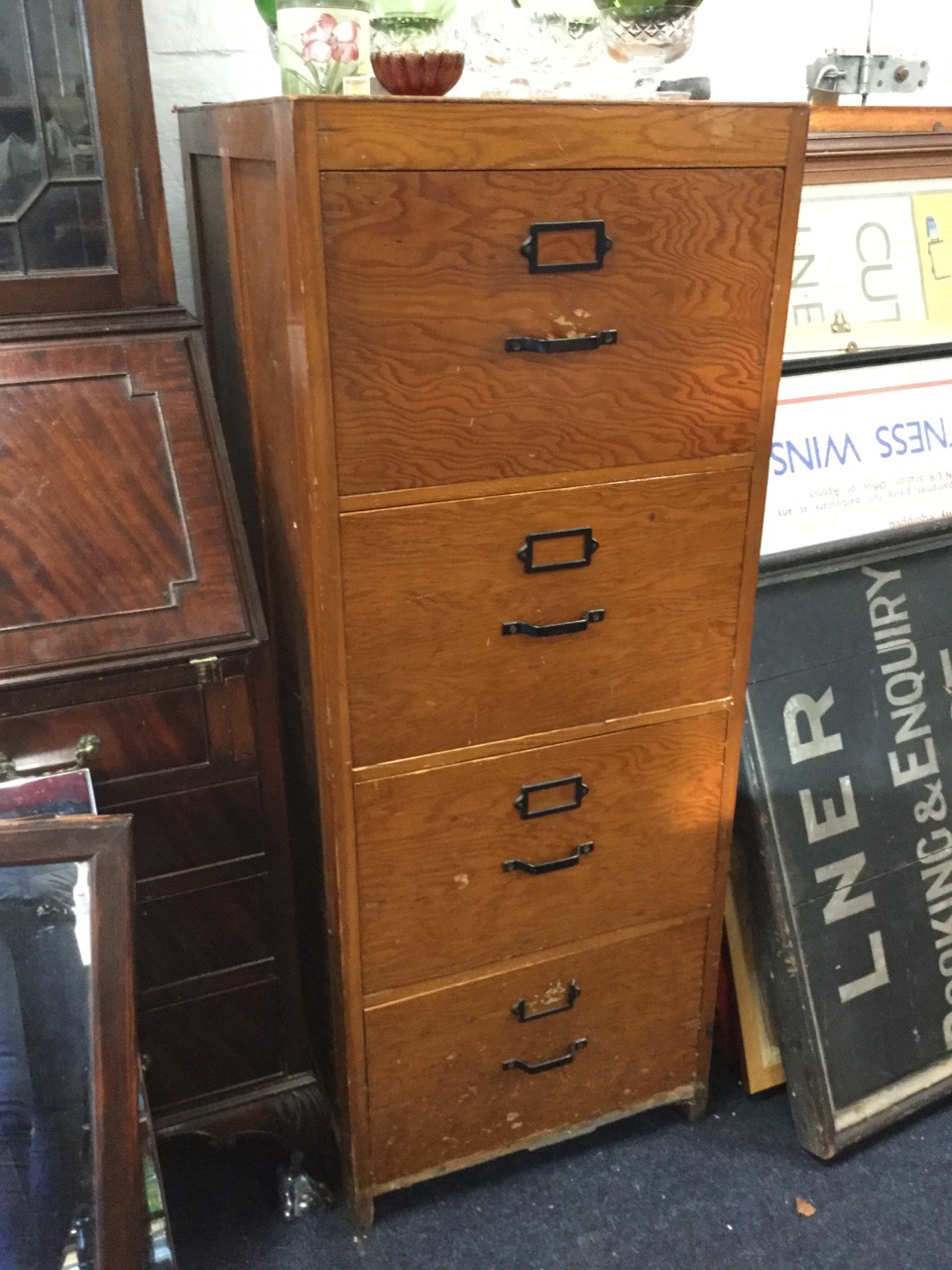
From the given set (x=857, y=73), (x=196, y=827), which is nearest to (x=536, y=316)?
(x=196, y=827)

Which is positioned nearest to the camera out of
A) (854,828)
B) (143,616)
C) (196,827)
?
(143,616)

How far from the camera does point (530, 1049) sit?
4.76ft

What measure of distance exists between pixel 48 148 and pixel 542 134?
559mm

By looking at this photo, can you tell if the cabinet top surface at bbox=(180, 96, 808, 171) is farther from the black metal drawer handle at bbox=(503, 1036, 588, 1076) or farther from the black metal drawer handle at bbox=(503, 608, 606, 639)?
the black metal drawer handle at bbox=(503, 1036, 588, 1076)

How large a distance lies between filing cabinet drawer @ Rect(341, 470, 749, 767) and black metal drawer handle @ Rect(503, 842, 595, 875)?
0.57ft

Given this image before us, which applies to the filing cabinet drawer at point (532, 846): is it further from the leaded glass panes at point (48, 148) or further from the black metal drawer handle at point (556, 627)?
the leaded glass panes at point (48, 148)

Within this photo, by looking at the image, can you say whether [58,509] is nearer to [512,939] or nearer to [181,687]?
[181,687]

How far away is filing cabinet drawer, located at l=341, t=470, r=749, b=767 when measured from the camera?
1.15m

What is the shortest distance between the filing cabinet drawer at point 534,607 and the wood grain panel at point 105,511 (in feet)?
0.54

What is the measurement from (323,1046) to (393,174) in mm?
1110

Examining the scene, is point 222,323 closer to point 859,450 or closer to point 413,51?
point 413,51

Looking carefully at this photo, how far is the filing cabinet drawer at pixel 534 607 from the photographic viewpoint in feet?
3.76

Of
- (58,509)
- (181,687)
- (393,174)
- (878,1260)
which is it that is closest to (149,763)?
(181,687)

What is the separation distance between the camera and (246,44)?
144 centimetres
